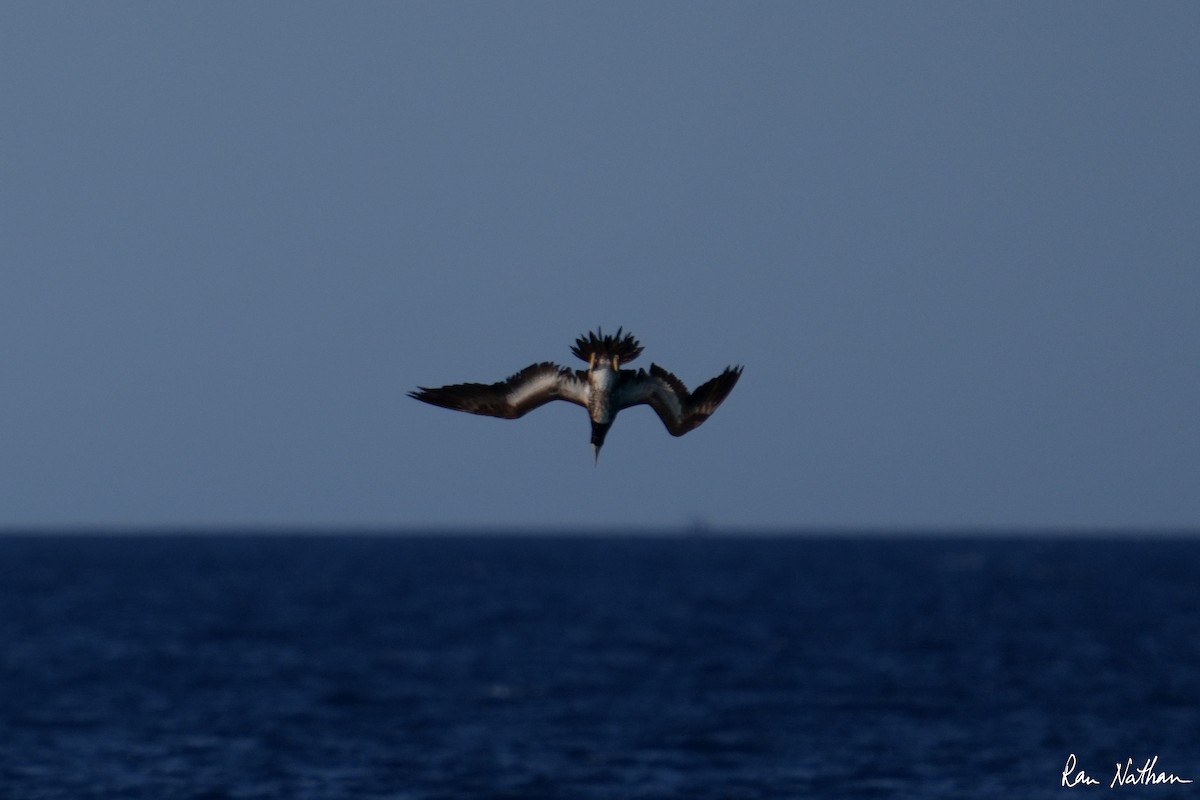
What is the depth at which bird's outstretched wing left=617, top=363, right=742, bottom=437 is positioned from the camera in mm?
16672

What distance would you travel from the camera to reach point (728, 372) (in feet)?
55.2

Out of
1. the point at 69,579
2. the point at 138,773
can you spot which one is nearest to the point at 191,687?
the point at 138,773

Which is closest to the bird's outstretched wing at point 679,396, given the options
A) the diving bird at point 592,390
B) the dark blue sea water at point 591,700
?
the diving bird at point 592,390

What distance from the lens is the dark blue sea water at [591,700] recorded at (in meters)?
49.3

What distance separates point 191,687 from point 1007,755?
3578cm

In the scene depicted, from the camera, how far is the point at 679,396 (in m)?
16.8

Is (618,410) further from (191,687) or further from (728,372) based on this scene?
(191,687)
